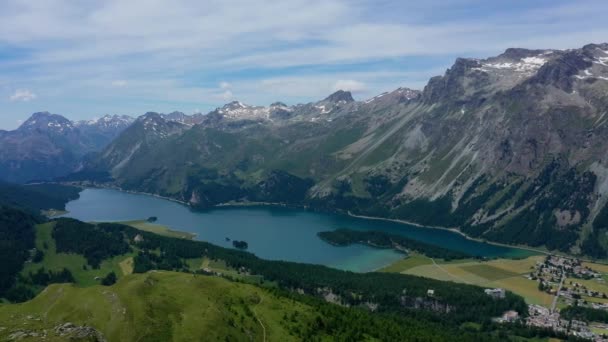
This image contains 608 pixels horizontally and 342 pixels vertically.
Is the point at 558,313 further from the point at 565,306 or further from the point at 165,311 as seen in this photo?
the point at 165,311

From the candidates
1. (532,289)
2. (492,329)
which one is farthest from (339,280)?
(532,289)

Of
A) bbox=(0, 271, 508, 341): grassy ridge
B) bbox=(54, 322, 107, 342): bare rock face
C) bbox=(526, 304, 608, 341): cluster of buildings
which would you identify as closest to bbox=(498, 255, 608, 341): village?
bbox=(526, 304, 608, 341): cluster of buildings

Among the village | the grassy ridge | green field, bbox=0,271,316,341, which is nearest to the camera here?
green field, bbox=0,271,316,341

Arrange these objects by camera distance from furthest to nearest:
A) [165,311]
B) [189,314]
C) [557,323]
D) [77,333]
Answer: [557,323] → [189,314] → [165,311] → [77,333]

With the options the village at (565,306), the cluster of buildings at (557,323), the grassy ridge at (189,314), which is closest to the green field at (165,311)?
the grassy ridge at (189,314)

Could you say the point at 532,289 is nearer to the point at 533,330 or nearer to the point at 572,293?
the point at 572,293

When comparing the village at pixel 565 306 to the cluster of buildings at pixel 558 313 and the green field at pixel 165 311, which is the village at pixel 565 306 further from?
the green field at pixel 165 311

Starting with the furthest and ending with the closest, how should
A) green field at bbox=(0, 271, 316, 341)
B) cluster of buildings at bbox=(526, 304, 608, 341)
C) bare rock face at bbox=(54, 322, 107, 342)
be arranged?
cluster of buildings at bbox=(526, 304, 608, 341) < green field at bbox=(0, 271, 316, 341) < bare rock face at bbox=(54, 322, 107, 342)

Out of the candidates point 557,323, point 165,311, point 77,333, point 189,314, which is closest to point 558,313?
point 557,323

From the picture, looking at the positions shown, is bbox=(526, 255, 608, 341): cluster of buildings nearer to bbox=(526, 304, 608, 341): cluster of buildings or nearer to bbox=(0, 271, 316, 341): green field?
bbox=(526, 304, 608, 341): cluster of buildings
